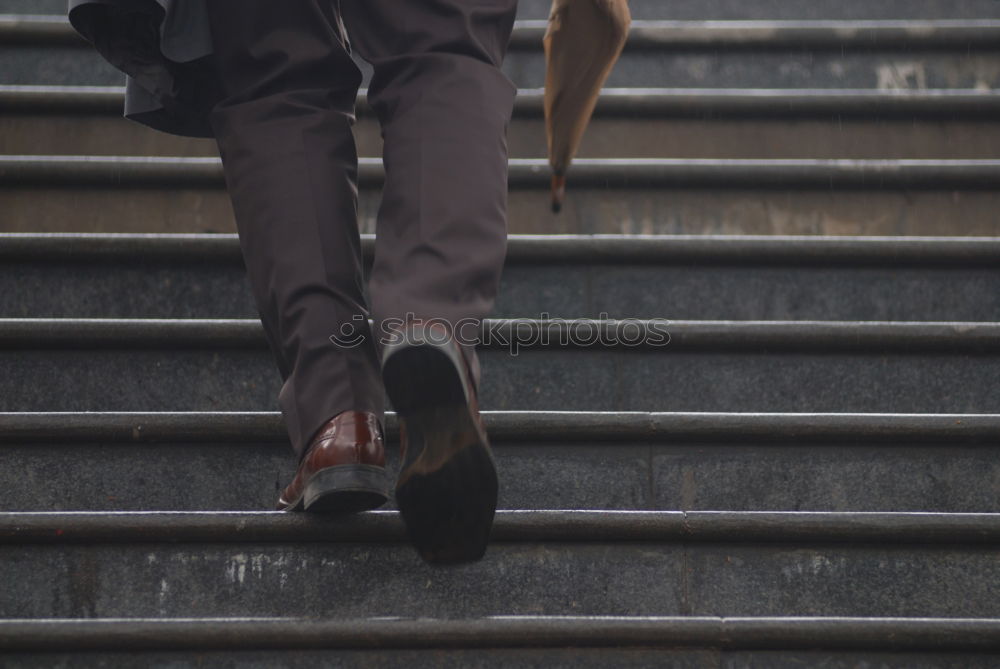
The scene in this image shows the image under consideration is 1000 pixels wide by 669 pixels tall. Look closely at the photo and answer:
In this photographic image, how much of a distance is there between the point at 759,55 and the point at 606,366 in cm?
129

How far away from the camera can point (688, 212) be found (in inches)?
101

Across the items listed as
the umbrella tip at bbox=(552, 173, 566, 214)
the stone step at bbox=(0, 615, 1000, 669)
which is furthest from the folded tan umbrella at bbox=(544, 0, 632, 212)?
the stone step at bbox=(0, 615, 1000, 669)

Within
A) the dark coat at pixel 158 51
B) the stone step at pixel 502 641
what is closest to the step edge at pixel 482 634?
the stone step at pixel 502 641

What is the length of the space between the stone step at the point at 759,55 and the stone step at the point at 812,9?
0.65 ft

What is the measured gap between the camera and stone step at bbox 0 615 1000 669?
1556 mm

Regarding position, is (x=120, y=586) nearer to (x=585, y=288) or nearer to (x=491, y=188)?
(x=491, y=188)

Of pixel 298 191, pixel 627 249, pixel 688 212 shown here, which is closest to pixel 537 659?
pixel 298 191

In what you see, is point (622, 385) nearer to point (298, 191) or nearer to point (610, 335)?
point (610, 335)

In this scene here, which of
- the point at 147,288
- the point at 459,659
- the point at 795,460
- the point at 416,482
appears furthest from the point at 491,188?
the point at 147,288

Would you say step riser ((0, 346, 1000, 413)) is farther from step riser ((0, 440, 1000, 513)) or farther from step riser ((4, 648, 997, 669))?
step riser ((4, 648, 997, 669))

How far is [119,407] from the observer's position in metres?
2.06

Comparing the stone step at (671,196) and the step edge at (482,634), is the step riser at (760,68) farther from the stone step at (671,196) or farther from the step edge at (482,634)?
the step edge at (482,634)

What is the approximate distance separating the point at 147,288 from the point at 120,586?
0.79m

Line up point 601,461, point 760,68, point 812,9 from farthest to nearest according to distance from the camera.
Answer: point 812,9 → point 760,68 → point 601,461
